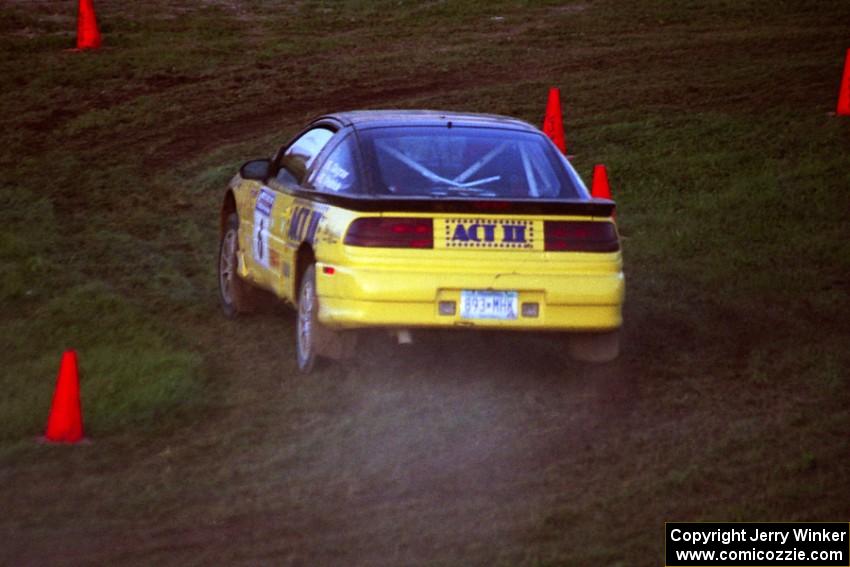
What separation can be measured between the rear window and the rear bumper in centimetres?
67

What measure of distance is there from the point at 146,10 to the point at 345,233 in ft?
71.6

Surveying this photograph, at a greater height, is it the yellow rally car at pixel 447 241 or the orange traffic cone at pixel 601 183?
the yellow rally car at pixel 447 241

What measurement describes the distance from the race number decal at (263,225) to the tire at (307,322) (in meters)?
0.88

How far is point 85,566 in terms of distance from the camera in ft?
21.6

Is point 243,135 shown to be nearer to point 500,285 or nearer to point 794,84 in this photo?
point 794,84

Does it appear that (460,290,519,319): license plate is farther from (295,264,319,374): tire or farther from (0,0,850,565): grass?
(295,264,319,374): tire

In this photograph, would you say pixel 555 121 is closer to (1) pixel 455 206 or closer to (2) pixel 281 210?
(2) pixel 281 210

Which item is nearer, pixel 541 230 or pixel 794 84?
pixel 541 230

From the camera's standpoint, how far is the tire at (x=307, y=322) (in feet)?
31.9

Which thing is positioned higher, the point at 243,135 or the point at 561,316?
the point at 561,316

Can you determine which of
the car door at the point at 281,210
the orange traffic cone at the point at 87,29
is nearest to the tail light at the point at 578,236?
the car door at the point at 281,210

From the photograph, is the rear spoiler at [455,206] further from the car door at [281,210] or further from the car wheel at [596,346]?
the car door at [281,210]

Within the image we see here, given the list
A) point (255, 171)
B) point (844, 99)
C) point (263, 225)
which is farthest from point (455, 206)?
point (844, 99)

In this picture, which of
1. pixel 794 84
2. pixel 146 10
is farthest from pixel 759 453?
pixel 146 10
